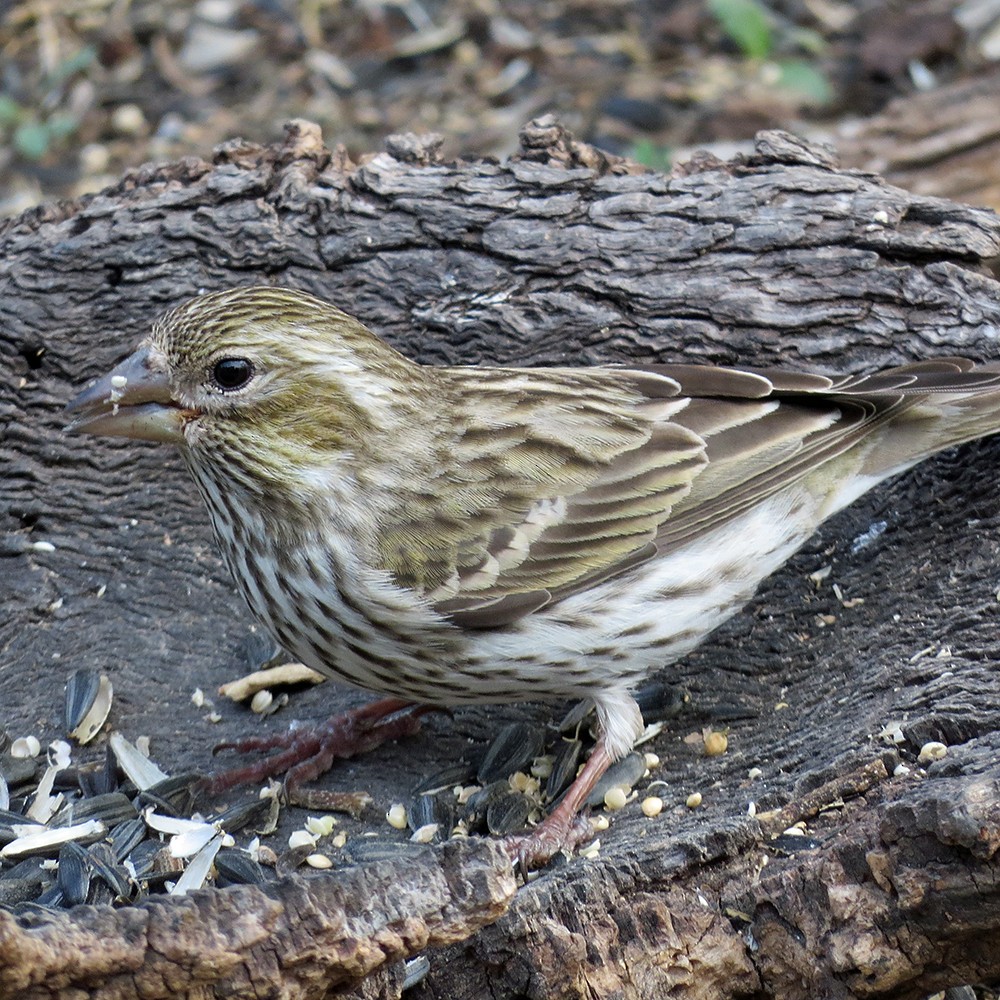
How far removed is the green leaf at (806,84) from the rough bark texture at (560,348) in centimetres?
393

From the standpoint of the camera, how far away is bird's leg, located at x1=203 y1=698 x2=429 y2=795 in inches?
211

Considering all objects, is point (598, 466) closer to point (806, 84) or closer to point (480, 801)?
point (480, 801)

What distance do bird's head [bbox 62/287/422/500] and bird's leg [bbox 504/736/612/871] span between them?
137 centimetres

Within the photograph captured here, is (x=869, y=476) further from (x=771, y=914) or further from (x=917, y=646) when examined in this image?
(x=771, y=914)

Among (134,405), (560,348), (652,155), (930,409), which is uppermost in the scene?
(134,405)

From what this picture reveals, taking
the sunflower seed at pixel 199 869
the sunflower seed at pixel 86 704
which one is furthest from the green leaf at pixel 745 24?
the sunflower seed at pixel 199 869

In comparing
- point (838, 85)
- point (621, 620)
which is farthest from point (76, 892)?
point (838, 85)

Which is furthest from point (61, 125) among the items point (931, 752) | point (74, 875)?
point (931, 752)

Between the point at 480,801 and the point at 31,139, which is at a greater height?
the point at 31,139

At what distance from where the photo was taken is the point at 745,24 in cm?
1037

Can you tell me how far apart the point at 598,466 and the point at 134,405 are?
1634 mm

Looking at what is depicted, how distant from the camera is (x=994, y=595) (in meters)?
5.02

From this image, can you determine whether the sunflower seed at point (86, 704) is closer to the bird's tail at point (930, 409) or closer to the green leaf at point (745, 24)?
the bird's tail at point (930, 409)

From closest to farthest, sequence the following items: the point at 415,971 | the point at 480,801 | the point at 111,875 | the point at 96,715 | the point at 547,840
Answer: the point at 415,971
the point at 111,875
the point at 547,840
the point at 480,801
the point at 96,715
